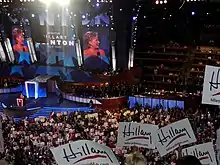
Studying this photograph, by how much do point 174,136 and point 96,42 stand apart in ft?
53.2

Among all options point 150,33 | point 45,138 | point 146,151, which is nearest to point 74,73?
point 150,33

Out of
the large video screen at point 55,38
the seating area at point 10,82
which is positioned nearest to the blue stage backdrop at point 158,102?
the seating area at point 10,82

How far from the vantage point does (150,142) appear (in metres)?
6.85

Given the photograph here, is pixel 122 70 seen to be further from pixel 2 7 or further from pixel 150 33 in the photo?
pixel 2 7

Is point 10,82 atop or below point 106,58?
below

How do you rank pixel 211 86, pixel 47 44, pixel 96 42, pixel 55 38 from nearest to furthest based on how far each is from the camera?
pixel 211 86 < pixel 96 42 < pixel 55 38 < pixel 47 44

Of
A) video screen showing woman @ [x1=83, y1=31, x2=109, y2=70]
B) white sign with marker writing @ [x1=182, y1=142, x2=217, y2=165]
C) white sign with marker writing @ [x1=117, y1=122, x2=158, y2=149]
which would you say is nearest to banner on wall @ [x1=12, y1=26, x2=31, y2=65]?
video screen showing woman @ [x1=83, y1=31, x2=109, y2=70]

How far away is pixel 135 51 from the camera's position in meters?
22.1

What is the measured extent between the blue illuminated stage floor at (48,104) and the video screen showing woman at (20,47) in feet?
13.6

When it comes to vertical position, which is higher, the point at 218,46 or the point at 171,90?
the point at 218,46

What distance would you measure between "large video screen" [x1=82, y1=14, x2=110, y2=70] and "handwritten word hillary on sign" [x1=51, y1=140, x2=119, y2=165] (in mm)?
16051

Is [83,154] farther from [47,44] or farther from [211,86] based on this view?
[47,44]

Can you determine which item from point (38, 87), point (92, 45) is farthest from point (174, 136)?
point (92, 45)

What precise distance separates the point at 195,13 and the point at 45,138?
14016mm
